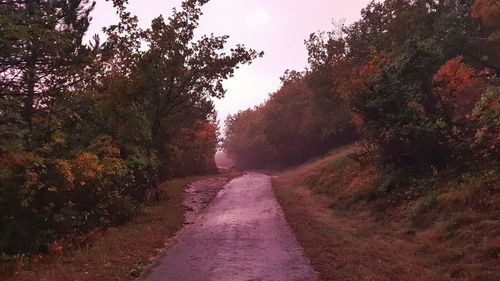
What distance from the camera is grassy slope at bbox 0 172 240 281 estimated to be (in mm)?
10984

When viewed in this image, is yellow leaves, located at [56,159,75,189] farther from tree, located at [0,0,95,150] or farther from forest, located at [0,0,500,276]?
tree, located at [0,0,95,150]

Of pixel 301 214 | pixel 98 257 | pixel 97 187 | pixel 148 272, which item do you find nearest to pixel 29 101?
pixel 97 187

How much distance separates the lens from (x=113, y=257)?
12.5 metres

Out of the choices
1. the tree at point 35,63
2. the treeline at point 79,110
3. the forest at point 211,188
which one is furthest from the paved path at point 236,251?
the tree at point 35,63

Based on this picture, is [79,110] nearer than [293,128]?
Yes

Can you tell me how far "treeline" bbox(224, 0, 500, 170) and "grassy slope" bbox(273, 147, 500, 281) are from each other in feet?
5.39

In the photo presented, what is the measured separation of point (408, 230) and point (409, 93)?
22.8 feet

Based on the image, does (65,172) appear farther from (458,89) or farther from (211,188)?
(211,188)

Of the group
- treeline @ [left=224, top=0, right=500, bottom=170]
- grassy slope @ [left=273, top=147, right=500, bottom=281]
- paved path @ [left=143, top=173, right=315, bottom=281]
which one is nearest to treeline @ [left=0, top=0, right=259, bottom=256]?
paved path @ [left=143, top=173, right=315, bottom=281]

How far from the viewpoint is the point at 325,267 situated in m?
11.3

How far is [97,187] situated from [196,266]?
605 cm

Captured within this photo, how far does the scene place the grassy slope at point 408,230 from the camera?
10.3 meters

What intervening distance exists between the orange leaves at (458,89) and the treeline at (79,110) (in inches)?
488

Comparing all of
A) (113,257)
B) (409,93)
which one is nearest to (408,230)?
(409,93)
